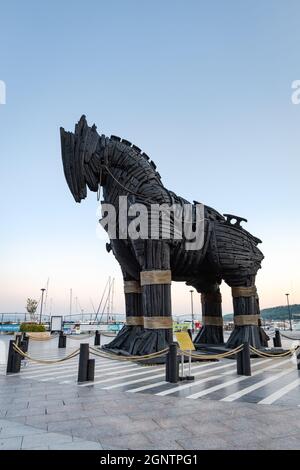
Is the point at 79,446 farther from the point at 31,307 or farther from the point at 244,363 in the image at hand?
the point at 31,307

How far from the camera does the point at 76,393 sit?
6102 mm

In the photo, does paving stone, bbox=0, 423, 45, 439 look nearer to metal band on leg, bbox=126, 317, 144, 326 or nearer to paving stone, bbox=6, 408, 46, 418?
paving stone, bbox=6, 408, 46, 418

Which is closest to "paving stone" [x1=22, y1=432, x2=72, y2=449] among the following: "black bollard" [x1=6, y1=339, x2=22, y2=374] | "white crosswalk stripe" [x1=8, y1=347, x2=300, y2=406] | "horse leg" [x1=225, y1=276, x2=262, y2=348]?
"white crosswalk stripe" [x1=8, y1=347, x2=300, y2=406]

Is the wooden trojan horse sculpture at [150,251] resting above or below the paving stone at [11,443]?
above

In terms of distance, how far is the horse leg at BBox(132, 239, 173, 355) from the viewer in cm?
947

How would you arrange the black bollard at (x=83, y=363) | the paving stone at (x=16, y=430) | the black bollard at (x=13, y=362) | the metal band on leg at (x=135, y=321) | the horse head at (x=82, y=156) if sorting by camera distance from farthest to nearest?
the metal band on leg at (x=135, y=321) → the horse head at (x=82, y=156) → the black bollard at (x=13, y=362) → the black bollard at (x=83, y=363) → the paving stone at (x=16, y=430)

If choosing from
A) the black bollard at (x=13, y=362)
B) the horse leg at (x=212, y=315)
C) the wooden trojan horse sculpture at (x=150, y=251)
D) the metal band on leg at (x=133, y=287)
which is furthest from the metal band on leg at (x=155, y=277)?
the horse leg at (x=212, y=315)

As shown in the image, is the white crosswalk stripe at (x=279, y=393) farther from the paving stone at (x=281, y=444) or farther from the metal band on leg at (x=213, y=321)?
the metal band on leg at (x=213, y=321)

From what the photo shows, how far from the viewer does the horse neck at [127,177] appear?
34.7 ft

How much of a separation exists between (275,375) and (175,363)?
2.74 metres

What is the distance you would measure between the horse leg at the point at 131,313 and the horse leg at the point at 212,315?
3.21m

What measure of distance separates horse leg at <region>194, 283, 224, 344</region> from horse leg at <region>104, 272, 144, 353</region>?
3210 millimetres
